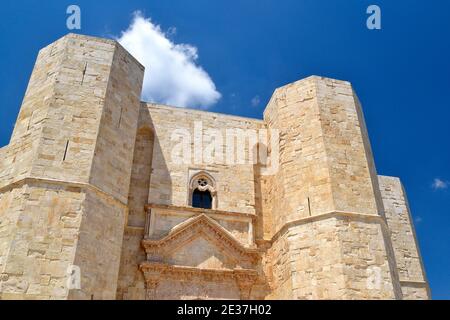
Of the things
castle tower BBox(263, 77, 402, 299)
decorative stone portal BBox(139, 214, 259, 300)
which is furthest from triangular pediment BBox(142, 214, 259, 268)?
castle tower BBox(263, 77, 402, 299)

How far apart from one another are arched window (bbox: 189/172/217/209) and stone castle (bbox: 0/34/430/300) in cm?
3

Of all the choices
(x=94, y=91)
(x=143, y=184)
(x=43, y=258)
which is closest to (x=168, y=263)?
(x=143, y=184)

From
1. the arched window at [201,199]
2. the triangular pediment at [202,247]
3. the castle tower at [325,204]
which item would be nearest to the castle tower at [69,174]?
the triangular pediment at [202,247]

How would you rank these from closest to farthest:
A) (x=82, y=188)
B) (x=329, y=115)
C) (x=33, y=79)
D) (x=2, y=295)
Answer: (x=2, y=295), (x=82, y=188), (x=33, y=79), (x=329, y=115)

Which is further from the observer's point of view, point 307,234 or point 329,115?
point 329,115

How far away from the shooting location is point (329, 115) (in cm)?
1101

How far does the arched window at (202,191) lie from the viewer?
36.0 feet

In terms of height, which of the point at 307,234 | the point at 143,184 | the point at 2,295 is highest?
the point at 143,184

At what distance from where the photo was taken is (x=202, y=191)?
1107 cm

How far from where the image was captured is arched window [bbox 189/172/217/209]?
11.0 metres

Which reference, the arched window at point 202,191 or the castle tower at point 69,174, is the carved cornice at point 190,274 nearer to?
the castle tower at point 69,174

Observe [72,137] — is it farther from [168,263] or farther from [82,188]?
[168,263]

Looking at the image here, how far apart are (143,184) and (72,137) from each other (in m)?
2.41

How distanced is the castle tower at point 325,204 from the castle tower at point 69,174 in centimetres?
398
